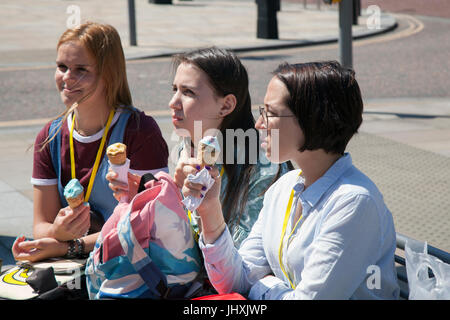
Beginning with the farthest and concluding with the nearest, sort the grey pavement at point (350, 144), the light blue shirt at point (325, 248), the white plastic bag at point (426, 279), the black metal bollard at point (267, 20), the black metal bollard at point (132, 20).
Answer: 1. the black metal bollard at point (267, 20)
2. the black metal bollard at point (132, 20)
3. the grey pavement at point (350, 144)
4. the light blue shirt at point (325, 248)
5. the white plastic bag at point (426, 279)

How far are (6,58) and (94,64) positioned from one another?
12.0m

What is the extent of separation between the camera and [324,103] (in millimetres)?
2377

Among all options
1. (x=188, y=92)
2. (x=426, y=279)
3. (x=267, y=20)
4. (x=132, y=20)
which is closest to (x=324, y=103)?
(x=426, y=279)

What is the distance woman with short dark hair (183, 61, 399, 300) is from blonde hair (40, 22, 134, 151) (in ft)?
3.71

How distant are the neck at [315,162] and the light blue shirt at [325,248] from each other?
0.11 ft

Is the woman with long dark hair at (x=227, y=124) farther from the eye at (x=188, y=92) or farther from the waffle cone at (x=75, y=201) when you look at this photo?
the waffle cone at (x=75, y=201)

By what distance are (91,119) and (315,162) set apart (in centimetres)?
134

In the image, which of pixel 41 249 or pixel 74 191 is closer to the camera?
pixel 74 191

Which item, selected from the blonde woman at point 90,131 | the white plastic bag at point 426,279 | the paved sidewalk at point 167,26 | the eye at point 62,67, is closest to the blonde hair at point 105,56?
the blonde woman at point 90,131

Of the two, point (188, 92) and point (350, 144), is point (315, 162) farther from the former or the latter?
point (350, 144)

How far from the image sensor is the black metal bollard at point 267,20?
17141 mm

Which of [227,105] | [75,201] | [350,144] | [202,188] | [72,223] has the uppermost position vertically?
[227,105]

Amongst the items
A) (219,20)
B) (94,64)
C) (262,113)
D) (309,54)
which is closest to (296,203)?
(262,113)

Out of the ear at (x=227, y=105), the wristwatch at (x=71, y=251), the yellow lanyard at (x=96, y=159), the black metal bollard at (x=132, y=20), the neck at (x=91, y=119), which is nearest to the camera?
the ear at (x=227, y=105)
